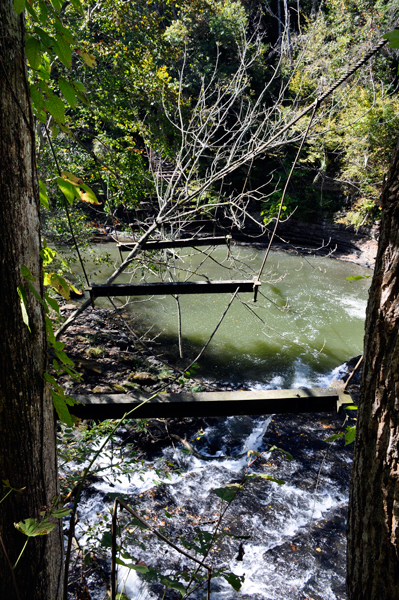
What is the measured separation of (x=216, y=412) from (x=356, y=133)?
12.3 m

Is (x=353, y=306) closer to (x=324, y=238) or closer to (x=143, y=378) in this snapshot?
(x=324, y=238)

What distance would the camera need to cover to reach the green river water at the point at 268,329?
6.50 metres

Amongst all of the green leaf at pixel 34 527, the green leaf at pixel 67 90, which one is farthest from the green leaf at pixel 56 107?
the green leaf at pixel 34 527

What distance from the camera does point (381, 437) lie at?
2.60 feet

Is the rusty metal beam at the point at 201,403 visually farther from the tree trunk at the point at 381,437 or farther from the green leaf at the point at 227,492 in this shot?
the tree trunk at the point at 381,437

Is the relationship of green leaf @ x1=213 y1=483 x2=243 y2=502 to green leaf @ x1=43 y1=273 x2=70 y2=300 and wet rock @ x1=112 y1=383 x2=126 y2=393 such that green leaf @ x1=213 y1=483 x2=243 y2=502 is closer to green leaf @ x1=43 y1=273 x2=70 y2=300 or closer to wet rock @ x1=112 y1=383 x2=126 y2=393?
green leaf @ x1=43 y1=273 x2=70 y2=300

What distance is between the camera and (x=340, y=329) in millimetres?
8250

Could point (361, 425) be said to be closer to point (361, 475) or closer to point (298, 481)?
point (361, 475)

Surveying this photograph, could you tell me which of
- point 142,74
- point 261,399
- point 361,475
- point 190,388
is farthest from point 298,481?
point 142,74

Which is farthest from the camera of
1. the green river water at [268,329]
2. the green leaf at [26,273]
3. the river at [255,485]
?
the green river water at [268,329]

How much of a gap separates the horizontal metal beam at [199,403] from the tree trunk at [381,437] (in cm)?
63

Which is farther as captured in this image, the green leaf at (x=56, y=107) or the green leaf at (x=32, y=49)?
the green leaf at (x=56, y=107)

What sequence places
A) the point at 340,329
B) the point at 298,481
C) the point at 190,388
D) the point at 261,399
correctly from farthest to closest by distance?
1. the point at 340,329
2. the point at 190,388
3. the point at 298,481
4. the point at 261,399

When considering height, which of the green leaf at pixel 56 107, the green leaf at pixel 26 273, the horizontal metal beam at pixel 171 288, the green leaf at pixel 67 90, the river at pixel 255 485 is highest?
the green leaf at pixel 67 90
